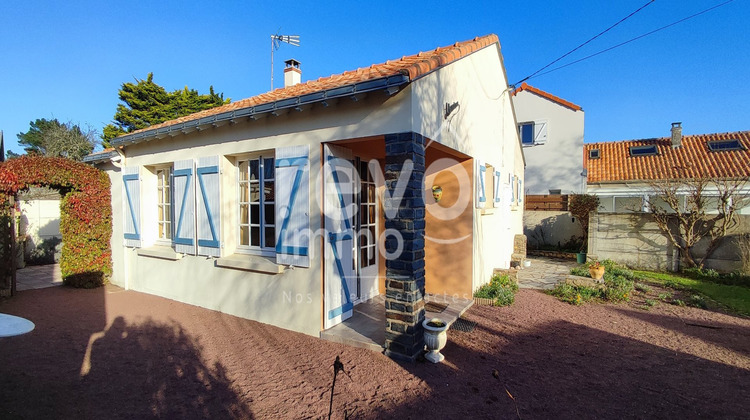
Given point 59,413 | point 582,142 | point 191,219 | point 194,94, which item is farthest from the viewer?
point 194,94

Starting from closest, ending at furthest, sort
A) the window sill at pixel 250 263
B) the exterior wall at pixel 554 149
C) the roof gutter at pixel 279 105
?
the roof gutter at pixel 279 105 → the window sill at pixel 250 263 → the exterior wall at pixel 554 149

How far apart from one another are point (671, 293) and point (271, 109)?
8573mm

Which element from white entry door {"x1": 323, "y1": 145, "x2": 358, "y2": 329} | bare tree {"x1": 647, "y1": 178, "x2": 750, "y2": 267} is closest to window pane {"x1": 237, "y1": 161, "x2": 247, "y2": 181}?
white entry door {"x1": 323, "y1": 145, "x2": 358, "y2": 329}

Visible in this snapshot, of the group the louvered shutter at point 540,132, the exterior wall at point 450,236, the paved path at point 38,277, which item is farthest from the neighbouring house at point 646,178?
the paved path at point 38,277

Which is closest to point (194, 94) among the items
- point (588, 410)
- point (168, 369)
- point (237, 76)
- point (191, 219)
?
point (237, 76)

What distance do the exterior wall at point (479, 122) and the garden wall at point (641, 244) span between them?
267 centimetres

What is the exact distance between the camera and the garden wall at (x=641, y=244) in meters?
8.17

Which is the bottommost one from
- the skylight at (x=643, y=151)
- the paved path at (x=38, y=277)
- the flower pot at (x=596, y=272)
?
the paved path at (x=38, y=277)

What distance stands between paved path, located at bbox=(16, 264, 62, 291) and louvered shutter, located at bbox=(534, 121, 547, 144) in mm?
19612

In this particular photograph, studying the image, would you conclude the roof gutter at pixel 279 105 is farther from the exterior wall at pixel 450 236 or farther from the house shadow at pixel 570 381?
the house shadow at pixel 570 381

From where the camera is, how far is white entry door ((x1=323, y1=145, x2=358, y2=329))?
4.41 m

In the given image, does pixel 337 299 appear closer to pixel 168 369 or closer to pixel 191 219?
pixel 168 369

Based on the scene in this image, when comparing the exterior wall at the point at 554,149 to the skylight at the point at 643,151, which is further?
the exterior wall at the point at 554,149

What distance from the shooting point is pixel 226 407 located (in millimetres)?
2979
